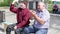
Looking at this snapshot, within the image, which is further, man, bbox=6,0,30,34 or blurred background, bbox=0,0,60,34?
blurred background, bbox=0,0,60,34

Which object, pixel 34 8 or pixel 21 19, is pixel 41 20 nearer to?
pixel 21 19

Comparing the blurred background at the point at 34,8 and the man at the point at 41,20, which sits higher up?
the man at the point at 41,20

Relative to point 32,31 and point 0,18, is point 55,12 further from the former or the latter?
point 32,31

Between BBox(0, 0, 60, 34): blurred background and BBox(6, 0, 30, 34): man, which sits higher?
BBox(6, 0, 30, 34): man

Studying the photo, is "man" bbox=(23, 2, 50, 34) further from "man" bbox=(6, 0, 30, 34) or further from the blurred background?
the blurred background

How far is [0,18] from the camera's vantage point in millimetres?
10508

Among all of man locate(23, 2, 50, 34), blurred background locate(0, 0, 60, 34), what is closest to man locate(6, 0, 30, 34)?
man locate(23, 2, 50, 34)

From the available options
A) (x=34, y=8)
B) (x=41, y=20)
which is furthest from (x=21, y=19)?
(x=34, y=8)

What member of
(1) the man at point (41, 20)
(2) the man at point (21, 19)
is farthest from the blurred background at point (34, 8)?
(1) the man at point (41, 20)

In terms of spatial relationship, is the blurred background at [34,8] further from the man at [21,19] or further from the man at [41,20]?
the man at [41,20]

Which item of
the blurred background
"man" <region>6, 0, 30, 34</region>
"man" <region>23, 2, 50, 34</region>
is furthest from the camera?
the blurred background

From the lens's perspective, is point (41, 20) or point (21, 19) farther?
point (21, 19)

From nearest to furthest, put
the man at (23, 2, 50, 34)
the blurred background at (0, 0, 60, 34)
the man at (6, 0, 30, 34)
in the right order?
the man at (23, 2, 50, 34), the man at (6, 0, 30, 34), the blurred background at (0, 0, 60, 34)

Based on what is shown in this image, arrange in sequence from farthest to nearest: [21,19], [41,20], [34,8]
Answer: [34,8]
[21,19]
[41,20]
